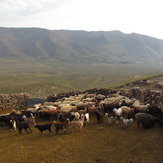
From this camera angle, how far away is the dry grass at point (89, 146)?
9.86 meters

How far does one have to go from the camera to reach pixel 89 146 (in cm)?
1115

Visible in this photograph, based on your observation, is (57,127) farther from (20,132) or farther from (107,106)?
(107,106)

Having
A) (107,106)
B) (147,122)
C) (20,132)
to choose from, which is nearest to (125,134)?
(147,122)

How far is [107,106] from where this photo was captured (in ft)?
59.6

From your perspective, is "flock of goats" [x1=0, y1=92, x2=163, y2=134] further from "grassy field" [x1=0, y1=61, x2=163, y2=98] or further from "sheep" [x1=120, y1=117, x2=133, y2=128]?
"grassy field" [x1=0, y1=61, x2=163, y2=98]

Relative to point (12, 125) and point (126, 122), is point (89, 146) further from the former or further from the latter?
point (12, 125)

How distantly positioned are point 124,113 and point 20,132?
8.12 m

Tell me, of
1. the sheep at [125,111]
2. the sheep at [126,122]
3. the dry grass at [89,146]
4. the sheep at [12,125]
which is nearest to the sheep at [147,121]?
the dry grass at [89,146]

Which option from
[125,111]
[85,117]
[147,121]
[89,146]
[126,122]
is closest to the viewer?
[89,146]

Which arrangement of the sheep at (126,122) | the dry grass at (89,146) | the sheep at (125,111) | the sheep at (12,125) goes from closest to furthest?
the dry grass at (89,146)
the sheep at (126,122)
the sheep at (125,111)
the sheep at (12,125)

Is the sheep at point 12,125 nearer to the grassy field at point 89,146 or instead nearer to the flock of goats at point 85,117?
the flock of goats at point 85,117

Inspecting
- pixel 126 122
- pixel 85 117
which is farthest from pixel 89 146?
pixel 85 117

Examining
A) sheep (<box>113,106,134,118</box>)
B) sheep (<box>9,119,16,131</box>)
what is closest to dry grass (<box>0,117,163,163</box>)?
sheep (<box>113,106,134,118</box>)

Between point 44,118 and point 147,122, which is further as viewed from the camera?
point 44,118
